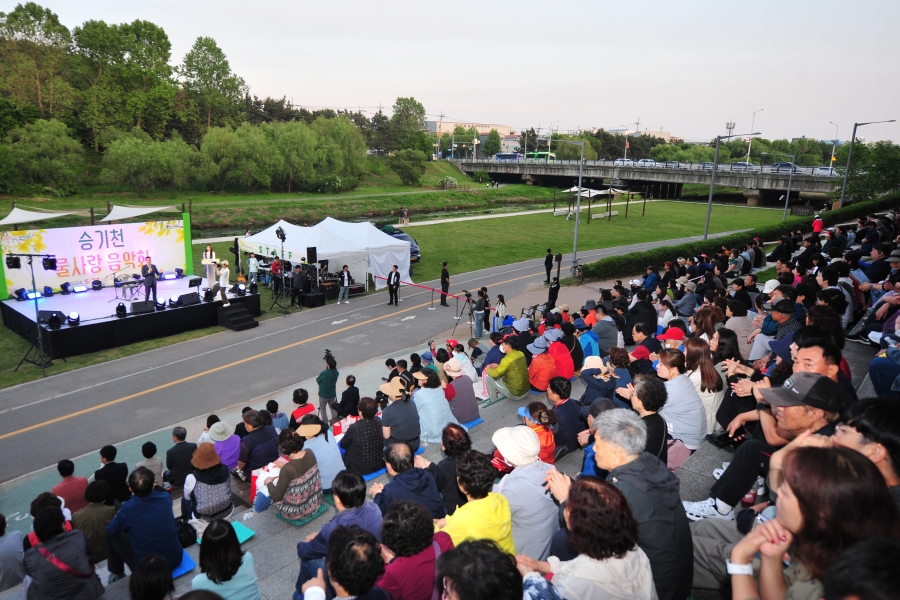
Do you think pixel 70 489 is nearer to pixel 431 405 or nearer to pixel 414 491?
pixel 431 405

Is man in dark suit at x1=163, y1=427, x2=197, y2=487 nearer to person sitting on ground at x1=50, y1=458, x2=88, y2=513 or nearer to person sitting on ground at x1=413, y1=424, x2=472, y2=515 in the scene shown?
person sitting on ground at x1=50, y1=458, x2=88, y2=513

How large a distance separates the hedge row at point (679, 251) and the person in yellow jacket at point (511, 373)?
17136 mm

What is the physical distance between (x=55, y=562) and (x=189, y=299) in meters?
15.5

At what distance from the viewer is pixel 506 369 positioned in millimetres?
9586

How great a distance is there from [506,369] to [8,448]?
33.9 ft

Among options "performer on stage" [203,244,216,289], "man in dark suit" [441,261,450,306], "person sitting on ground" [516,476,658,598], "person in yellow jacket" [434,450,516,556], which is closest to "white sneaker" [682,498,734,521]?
"person in yellow jacket" [434,450,516,556]

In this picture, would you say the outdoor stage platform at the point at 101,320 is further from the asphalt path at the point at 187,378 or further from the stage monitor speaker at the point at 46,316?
the asphalt path at the point at 187,378

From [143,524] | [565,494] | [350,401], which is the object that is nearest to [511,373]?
[350,401]

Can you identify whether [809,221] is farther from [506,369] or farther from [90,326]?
[90,326]

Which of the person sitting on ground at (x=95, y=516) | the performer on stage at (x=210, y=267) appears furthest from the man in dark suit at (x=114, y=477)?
the performer on stage at (x=210, y=267)

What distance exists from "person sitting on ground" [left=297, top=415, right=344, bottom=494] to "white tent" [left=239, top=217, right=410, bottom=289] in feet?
54.5

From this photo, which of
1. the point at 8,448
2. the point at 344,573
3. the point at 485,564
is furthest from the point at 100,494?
the point at 8,448

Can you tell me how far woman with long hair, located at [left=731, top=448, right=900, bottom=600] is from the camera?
7.80 feet

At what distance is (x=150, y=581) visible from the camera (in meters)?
3.55
